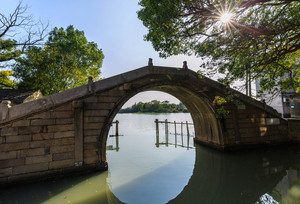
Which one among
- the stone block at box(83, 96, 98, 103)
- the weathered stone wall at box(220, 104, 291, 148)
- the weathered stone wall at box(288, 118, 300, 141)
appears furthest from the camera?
the weathered stone wall at box(288, 118, 300, 141)

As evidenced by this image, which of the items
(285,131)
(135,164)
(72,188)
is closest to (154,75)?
(135,164)

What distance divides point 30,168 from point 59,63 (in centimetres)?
1395

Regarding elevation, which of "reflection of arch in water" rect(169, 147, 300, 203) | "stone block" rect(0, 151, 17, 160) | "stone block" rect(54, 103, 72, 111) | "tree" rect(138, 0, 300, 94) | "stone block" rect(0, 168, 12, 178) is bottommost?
"reflection of arch in water" rect(169, 147, 300, 203)

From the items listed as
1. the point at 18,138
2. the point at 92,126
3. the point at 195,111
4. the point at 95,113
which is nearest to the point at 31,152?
the point at 18,138

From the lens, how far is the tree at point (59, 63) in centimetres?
1467

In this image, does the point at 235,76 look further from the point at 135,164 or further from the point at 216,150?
the point at 135,164

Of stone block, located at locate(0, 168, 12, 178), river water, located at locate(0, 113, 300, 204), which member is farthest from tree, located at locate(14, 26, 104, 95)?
river water, located at locate(0, 113, 300, 204)

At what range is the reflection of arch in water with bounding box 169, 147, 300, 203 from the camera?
14.6ft

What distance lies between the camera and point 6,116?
203 inches

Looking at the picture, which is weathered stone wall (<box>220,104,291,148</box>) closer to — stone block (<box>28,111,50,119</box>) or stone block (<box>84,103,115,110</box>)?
stone block (<box>84,103,115,110</box>)

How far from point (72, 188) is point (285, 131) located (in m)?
12.3

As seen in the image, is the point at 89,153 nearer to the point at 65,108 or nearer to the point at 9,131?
the point at 65,108

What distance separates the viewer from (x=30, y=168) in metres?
5.29

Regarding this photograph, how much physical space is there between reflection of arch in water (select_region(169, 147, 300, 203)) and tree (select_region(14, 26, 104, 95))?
49.6 ft
